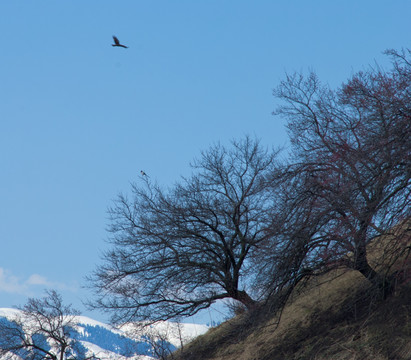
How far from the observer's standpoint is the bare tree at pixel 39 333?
32656 millimetres

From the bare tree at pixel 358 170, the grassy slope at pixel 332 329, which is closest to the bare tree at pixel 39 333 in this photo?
the grassy slope at pixel 332 329

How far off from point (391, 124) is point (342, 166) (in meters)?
1.85

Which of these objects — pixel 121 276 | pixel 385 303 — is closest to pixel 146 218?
pixel 121 276

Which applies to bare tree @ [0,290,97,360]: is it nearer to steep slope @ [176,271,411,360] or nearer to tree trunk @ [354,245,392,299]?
steep slope @ [176,271,411,360]

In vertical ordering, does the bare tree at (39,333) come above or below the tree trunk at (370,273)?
above

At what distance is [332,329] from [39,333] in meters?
19.7

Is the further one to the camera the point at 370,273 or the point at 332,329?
the point at 332,329

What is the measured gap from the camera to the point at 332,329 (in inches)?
747

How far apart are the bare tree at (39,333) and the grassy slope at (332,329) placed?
950cm

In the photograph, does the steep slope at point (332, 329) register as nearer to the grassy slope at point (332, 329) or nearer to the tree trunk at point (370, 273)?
the grassy slope at point (332, 329)

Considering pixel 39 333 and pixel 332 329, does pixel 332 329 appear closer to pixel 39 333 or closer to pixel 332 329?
pixel 332 329

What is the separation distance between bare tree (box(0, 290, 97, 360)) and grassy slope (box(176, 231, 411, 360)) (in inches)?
374

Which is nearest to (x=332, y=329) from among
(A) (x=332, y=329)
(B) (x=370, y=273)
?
(A) (x=332, y=329)

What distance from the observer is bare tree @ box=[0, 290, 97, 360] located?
3266cm
